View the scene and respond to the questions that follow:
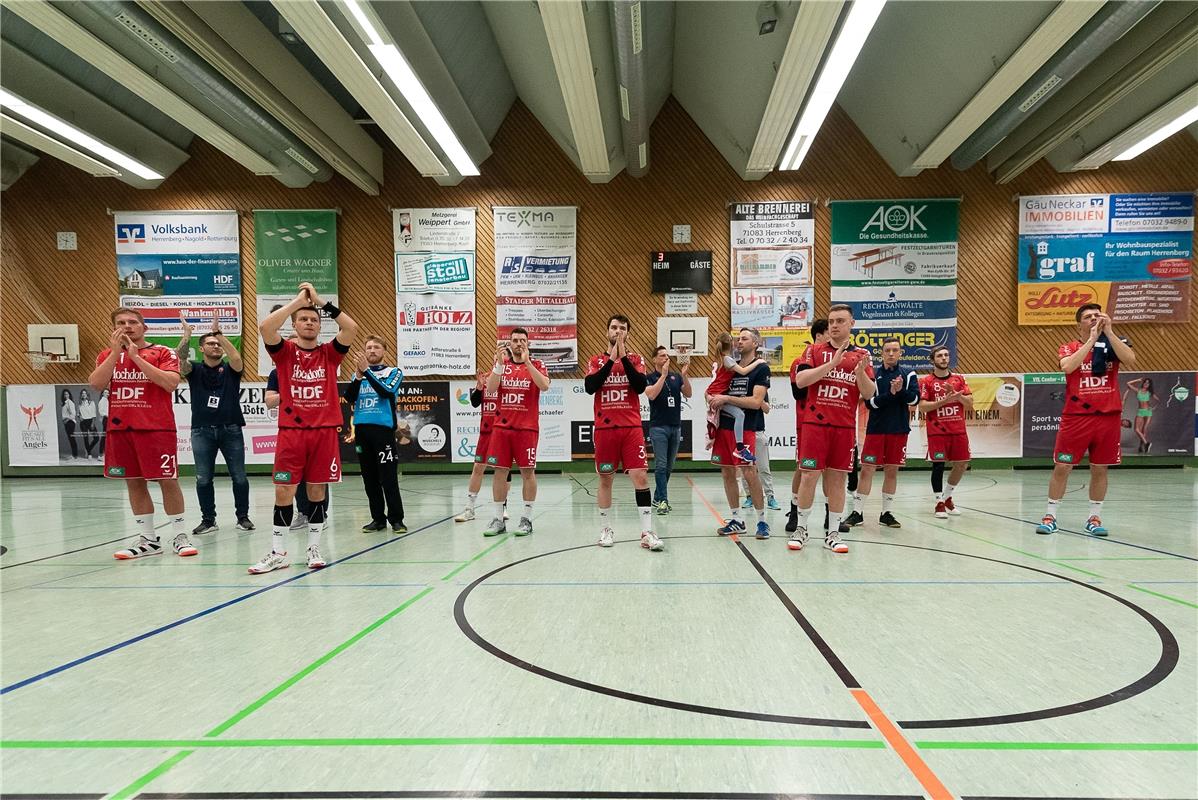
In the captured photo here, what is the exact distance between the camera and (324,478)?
13.4ft

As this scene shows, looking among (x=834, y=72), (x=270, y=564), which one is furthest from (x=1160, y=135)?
(x=270, y=564)

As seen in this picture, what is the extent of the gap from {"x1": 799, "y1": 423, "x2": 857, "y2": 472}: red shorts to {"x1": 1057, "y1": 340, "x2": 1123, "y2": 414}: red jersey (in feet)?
7.96

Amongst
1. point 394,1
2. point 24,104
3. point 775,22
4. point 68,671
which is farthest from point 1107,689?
point 24,104

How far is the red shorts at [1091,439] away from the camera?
5066 millimetres

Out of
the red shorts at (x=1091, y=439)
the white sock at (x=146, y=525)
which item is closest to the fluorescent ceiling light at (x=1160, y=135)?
the red shorts at (x=1091, y=439)

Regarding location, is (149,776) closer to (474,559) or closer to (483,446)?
(474,559)

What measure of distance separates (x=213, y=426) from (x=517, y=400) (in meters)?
3.35

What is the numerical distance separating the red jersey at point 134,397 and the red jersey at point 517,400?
9.05 ft

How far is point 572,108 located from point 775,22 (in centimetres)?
326

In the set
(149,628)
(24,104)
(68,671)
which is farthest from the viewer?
(24,104)

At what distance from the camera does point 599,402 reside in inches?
197

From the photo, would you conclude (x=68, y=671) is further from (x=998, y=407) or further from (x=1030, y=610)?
(x=998, y=407)

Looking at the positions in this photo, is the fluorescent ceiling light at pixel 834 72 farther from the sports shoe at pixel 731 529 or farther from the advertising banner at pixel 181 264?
the advertising banner at pixel 181 264

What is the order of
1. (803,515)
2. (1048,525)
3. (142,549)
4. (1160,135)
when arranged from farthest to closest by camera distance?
(1160,135), (1048,525), (803,515), (142,549)
